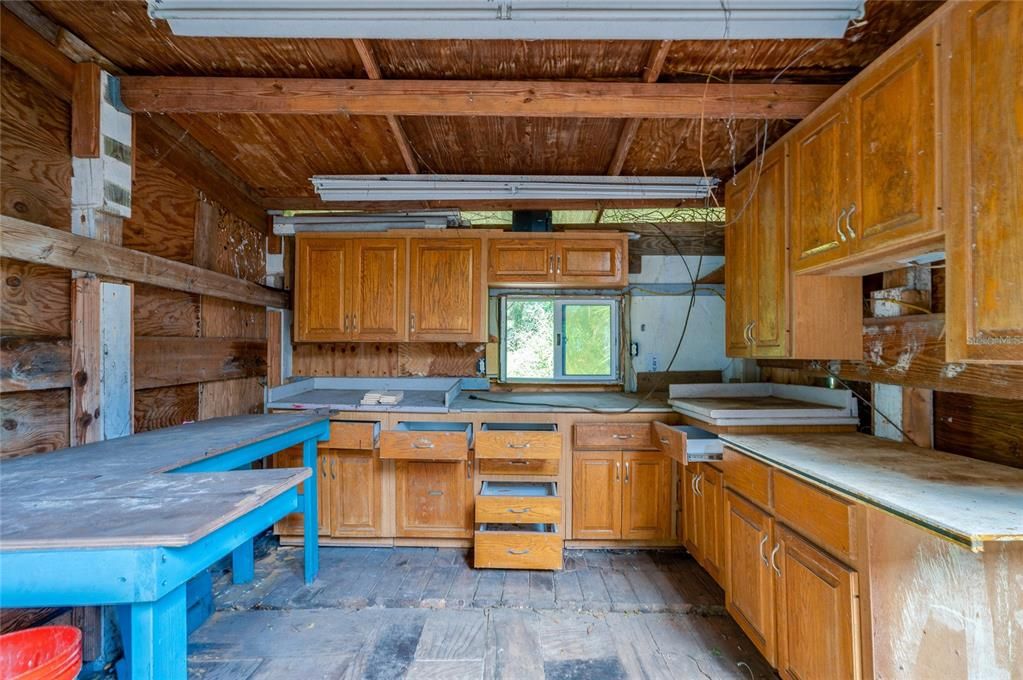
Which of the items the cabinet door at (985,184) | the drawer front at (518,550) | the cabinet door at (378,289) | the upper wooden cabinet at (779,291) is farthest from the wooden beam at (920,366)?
the cabinet door at (378,289)

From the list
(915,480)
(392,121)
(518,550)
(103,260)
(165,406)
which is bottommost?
(518,550)

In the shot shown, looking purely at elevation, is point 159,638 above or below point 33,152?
below

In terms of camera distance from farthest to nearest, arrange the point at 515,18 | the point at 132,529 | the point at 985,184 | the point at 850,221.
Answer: the point at 850,221, the point at 515,18, the point at 985,184, the point at 132,529

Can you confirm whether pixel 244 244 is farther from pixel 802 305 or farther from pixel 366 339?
pixel 802 305

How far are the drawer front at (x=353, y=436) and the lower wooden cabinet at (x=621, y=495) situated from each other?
1.21 m

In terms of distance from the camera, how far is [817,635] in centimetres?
127

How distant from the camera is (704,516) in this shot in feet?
6.88

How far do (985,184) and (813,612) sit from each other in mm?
1279

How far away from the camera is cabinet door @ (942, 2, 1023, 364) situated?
0.98m

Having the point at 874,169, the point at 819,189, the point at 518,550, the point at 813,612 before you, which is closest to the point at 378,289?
the point at 518,550

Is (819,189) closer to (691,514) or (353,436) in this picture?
(691,514)

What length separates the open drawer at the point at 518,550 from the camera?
218 cm

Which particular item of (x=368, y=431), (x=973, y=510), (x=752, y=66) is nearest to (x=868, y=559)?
(x=973, y=510)

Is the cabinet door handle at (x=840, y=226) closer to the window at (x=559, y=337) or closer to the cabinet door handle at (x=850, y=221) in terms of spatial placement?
the cabinet door handle at (x=850, y=221)
